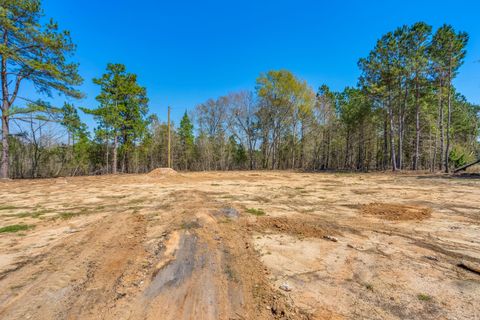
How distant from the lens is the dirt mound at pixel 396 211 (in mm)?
4312

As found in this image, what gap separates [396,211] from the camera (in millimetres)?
4688

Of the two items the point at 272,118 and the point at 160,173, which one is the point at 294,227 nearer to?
the point at 160,173

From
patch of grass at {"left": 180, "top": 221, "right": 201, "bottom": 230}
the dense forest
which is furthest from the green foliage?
patch of grass at {"left": 180, "top": 221, "right": 201, "bottom": 230}

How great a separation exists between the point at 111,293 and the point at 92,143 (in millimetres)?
28694

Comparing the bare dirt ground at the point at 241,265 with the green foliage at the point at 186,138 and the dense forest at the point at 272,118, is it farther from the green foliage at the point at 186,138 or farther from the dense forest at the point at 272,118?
the green foliage at the point at 186,138

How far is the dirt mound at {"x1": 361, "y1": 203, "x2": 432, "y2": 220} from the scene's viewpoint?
431 cm

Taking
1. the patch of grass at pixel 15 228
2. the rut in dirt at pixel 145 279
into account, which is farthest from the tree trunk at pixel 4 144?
the rut in dirt at pixel 145 279

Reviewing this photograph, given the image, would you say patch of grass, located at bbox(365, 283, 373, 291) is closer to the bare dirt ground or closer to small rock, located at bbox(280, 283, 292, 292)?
the bare dirt ground

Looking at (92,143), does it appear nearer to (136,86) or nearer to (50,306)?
(136,86)

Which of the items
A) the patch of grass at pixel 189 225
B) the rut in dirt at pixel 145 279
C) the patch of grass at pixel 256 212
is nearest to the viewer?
the rut in dirt at pixel 145 279

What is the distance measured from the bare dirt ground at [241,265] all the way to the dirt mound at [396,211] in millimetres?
69

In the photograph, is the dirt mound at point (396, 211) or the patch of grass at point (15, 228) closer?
the patch of grass at point (15, 228)

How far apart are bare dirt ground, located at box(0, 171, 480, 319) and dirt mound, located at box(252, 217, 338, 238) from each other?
0.06 feet

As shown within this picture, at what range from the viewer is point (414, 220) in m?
4.09
